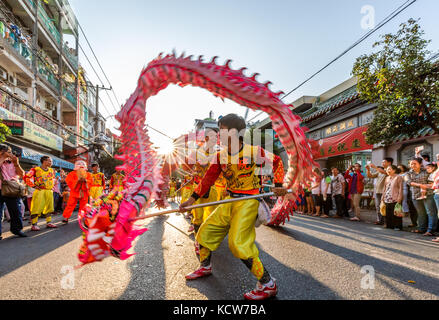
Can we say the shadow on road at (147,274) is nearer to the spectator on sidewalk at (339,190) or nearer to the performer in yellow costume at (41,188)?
the performer in yellow costume at (41,188)

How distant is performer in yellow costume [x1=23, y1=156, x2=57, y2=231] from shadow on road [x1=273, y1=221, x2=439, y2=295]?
6351mm

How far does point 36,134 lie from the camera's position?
15.6m

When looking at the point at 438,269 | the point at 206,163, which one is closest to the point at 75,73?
the point at 206,163

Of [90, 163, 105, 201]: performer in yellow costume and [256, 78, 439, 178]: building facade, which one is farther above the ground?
[256, 78, 439, 178]: building facade

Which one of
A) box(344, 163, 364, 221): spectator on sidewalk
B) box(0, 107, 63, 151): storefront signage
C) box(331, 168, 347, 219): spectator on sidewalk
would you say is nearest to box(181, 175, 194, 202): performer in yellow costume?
box(331, 168, 347, 219): spectator on sidewalk

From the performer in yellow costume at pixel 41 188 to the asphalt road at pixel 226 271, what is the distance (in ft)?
4.44

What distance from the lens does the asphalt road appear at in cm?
264

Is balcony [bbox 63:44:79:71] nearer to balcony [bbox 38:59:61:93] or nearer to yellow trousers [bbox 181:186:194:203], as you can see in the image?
balcony [bbox 38:59:61:93]

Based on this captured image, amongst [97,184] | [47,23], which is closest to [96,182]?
[97,184]

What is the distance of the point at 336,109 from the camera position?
54.1ft

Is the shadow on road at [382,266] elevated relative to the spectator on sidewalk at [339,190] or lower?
lower

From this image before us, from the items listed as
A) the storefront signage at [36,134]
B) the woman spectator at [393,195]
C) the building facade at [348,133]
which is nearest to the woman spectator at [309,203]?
the building facade at [348,133]

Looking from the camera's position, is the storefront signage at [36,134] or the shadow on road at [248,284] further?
the storefront signage at [36,134]

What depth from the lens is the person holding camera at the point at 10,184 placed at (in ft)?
17.2
